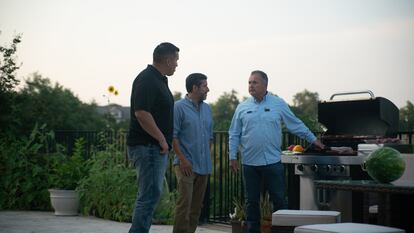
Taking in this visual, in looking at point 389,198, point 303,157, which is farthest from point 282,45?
point 389,198

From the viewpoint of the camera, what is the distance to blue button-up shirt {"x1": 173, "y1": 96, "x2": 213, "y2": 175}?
20.0 ft

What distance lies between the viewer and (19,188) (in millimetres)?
10508

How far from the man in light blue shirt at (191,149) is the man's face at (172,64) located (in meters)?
0.70

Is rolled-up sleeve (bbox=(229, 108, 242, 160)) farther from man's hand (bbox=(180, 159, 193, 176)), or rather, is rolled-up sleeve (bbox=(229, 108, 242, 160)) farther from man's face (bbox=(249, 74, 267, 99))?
man's hand (bbox=(180, 159, 193, 176))

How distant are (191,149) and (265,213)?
131cm

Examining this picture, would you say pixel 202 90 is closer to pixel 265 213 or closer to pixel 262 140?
pixel 262 140

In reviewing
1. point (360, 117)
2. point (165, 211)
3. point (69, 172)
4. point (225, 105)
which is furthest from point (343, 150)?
point (225, 105)

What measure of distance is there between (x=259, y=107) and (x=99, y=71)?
733 centimetres

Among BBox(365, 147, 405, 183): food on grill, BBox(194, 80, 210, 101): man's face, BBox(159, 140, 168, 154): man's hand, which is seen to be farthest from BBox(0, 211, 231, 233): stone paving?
BBox(365, 147, 405, 183): food on grill

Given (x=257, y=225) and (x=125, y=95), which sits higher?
(x=125, y=95)

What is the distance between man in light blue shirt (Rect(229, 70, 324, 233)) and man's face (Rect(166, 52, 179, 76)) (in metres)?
1.20

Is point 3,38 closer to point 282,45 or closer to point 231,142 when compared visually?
point 282,45

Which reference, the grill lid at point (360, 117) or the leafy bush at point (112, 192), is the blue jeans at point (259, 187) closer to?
the grill lid at point (360, 117)

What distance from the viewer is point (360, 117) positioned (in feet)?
21.1
